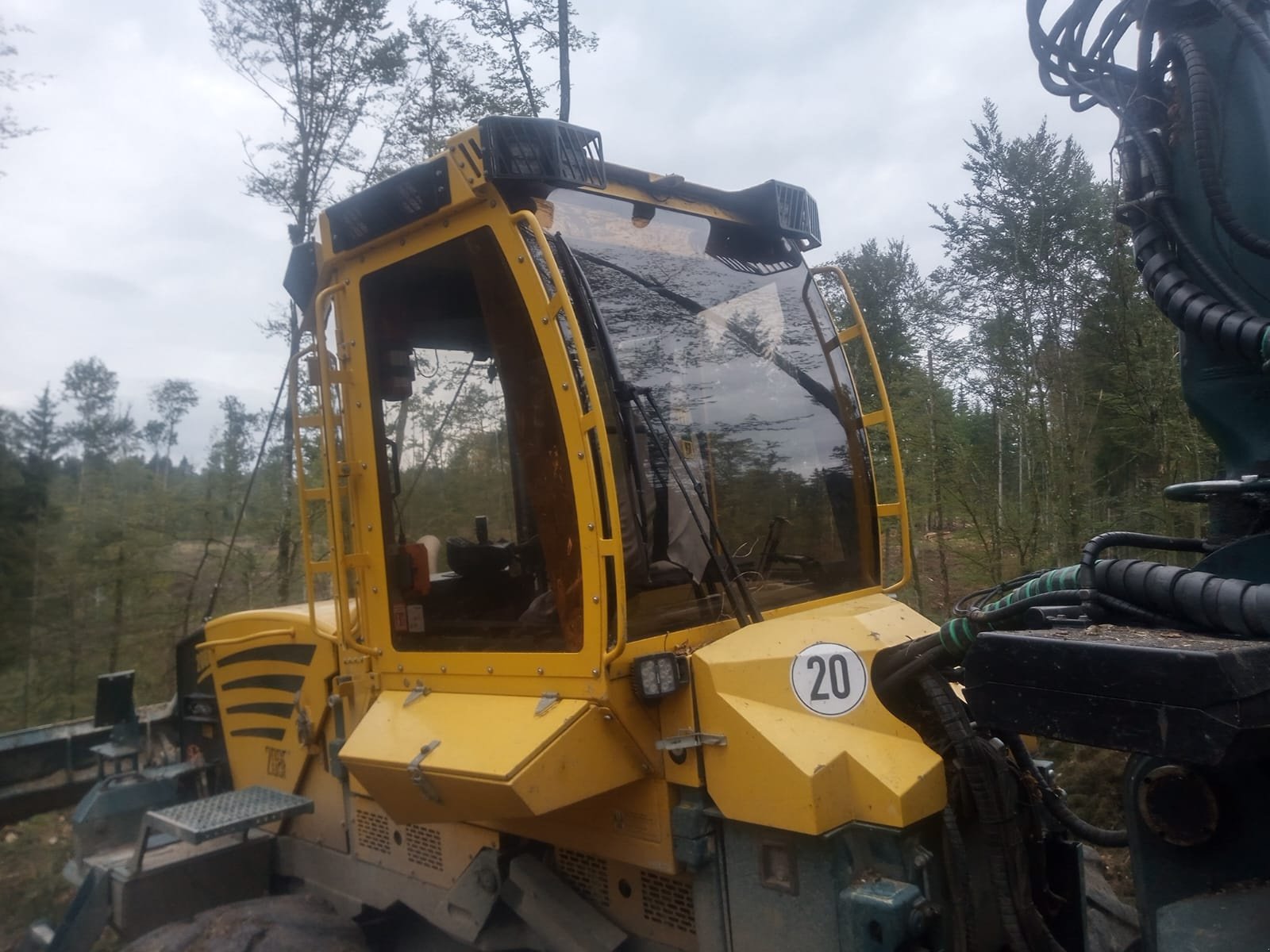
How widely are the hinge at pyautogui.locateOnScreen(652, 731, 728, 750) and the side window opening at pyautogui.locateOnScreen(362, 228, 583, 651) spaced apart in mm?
529

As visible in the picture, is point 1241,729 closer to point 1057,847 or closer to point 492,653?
point 1057,847

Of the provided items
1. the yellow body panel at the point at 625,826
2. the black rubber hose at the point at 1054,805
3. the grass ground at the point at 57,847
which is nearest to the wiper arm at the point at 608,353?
the yellow body panel at the point at 625,826

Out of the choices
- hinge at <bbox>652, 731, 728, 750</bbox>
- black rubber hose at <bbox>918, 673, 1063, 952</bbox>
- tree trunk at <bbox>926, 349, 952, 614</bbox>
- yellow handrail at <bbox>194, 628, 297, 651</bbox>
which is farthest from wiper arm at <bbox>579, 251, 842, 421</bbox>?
tree trunk at <bbox>926, 349, 952, 614</bbox>

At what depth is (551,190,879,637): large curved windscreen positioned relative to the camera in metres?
2.85

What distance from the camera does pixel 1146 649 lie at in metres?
1.58

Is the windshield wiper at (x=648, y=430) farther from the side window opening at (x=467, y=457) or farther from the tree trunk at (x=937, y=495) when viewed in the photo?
the tree trunk at (x=937, y=495)

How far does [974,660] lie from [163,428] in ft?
90.4

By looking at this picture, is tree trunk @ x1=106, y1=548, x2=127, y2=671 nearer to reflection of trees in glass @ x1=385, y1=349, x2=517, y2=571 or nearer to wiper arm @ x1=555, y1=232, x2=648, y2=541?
reflection of trees in glass @ x1=385, y1=349, x2=517, y2=571

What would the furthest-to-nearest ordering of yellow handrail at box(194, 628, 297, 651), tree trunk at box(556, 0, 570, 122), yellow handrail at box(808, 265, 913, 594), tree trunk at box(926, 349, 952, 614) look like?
tree trunk at box(556, 0, 570, 122) → tree trunk at box(926, 349, 952, 614) → yellow handrail at box(194, 628, 297, 651) → yellow handrail at box(808, 265, 913, 594)

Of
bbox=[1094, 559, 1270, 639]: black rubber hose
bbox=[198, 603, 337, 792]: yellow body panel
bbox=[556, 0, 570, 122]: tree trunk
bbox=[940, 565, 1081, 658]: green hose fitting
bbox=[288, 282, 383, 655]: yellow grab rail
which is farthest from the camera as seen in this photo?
bbox=[556, 0, 570, 122]: tree trunk

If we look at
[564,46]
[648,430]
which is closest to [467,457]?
[648,430]

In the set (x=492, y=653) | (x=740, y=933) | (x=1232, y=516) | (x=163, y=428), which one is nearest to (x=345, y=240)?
(x=492, y=653)

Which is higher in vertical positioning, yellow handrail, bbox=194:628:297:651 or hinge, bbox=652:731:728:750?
yellow handrail, bbox=194:628:297:651

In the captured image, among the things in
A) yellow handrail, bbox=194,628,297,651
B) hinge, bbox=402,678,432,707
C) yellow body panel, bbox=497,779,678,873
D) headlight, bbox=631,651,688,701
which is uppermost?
yellow handrail, bbox=194,628,297,651
